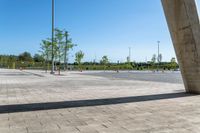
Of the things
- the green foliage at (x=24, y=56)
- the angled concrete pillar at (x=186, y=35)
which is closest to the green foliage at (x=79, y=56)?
the green foliage at (x=24, y=56)

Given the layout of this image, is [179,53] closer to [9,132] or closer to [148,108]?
[148,108]

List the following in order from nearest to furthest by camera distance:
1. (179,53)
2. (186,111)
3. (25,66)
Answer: (186,111) < (179,53) < (25,66)

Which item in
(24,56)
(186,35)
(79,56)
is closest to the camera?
(186,35)

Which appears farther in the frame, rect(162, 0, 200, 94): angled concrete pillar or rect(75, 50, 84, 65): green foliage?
rect(75, 50, 84, 65): green foliage

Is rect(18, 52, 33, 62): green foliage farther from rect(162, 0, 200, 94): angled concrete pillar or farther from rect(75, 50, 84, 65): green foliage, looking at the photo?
rect(162, 0, 200, 94): angled concrete pillar

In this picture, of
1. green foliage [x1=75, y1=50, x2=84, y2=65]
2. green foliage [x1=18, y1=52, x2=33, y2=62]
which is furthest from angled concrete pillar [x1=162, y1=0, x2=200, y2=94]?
green foliage [x1=18, y1=52, x2=33, y2=62]

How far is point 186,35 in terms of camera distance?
11.3m

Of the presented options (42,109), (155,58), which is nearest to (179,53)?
(42,109)

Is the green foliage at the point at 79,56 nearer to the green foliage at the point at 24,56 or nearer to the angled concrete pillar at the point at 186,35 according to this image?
the green foliage at the point at 24,56

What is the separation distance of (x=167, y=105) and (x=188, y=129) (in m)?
3.19

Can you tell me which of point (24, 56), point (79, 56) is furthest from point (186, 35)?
point (24, 56)

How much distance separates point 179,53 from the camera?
39.6 feet

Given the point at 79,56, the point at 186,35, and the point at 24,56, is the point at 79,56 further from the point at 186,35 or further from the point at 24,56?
the point at 186,35

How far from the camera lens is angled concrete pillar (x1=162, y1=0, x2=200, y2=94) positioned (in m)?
10.9
